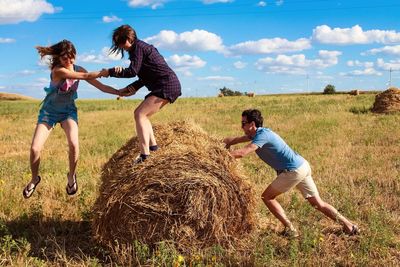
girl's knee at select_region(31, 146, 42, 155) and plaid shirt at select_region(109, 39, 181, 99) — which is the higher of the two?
plaid shirt at select_region(109, 39, 181, 99)

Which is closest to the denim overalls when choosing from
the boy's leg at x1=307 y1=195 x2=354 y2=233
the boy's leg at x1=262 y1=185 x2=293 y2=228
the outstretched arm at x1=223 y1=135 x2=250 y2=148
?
the outstretched arm at x1=223 y1=135 x2=250 y2=148

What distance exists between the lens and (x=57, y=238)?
6133mm

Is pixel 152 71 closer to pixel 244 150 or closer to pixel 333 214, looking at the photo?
pixel 244 150

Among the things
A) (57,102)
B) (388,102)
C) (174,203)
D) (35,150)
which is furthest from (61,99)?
(388,102)

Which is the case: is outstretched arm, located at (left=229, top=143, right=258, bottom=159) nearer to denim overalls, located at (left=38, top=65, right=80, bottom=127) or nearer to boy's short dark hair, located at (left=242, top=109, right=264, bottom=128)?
boy's short dark hair, located at (left=242, top=109, right=264, bottom=128)

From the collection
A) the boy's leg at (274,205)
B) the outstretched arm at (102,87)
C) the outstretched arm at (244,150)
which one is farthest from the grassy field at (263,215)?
the outstretched arm at (102,87)

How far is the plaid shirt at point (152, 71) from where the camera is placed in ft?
18.7

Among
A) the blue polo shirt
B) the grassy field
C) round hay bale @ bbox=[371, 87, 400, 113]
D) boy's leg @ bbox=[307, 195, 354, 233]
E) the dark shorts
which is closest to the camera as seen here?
the grassy field

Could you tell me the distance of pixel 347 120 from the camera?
59.6ft

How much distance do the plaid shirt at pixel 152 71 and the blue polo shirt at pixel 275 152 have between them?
3.92ft

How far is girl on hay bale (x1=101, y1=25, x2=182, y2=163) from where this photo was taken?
18.7 feet

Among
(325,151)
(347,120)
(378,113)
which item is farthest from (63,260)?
(378,113)

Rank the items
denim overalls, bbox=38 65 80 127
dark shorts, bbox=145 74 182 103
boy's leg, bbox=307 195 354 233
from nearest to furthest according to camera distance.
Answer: dark shorts, bbox=145 74 182 103 → boy's leg, bbox=307 195 354 233 → denim overalls, bbox=38 65 80 127

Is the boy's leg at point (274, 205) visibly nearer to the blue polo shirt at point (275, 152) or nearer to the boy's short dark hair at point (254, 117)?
the blue polo shirt at point (275, 152)
